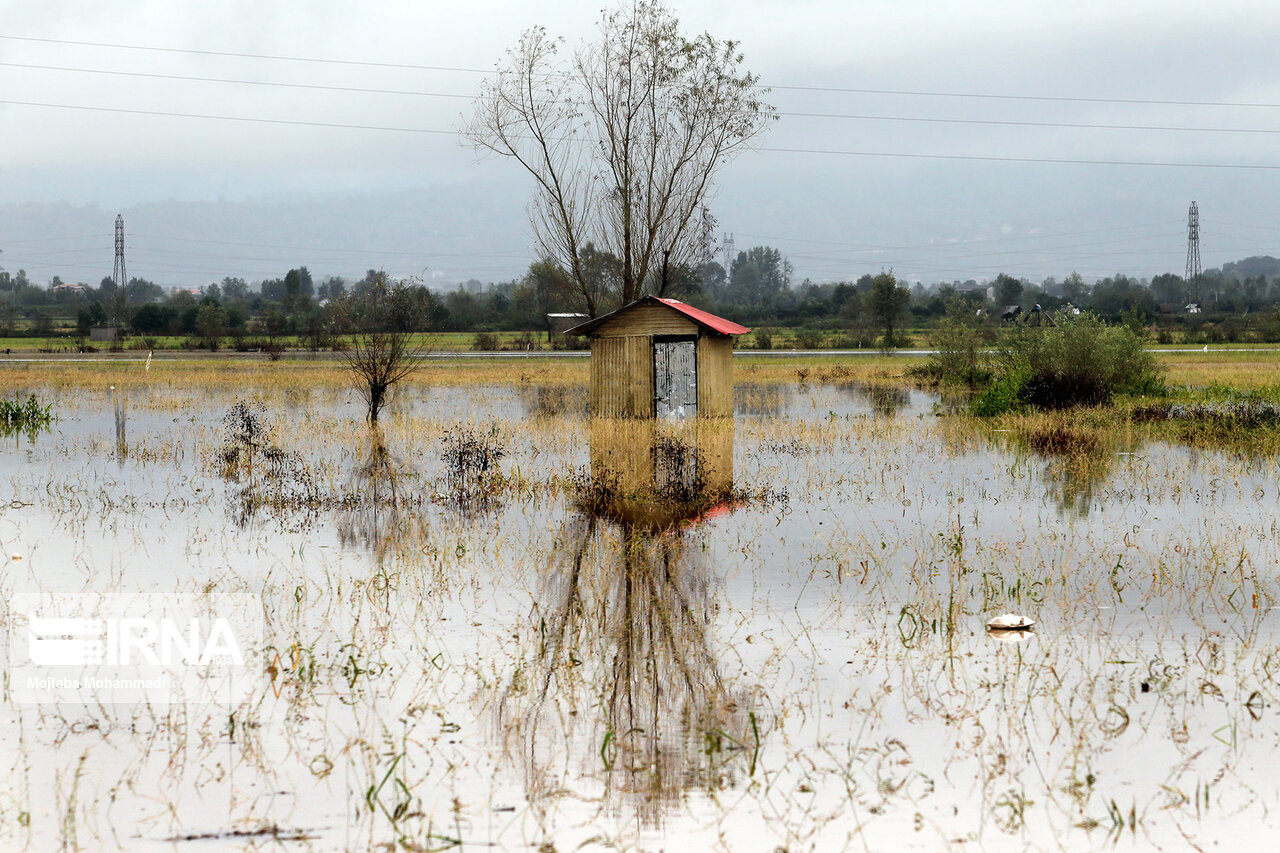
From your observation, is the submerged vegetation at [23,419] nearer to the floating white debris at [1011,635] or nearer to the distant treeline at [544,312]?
the distant treeline at [544,312]

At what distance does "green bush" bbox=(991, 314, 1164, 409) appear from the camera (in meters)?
30.9

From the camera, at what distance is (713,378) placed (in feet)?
96.2

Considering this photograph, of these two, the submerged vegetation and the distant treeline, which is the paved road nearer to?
the distant treeline

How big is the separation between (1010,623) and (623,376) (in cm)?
1940

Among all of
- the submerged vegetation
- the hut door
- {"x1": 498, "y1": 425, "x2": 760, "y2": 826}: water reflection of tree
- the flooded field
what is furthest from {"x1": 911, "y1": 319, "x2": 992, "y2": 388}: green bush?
{"x1": 498, "y1": 425, "x2": 760, "y2": 826}: water reflection of tree

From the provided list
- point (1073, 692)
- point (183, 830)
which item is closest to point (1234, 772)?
point (1073, 692)

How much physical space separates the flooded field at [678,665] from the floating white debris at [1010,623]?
5.3 inches

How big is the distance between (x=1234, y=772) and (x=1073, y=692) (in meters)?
1.49

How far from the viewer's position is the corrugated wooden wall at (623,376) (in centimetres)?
2881

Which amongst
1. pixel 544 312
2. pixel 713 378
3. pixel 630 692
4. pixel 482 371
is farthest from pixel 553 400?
pixel 544 312

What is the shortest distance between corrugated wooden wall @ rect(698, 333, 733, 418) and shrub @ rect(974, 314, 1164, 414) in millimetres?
6724

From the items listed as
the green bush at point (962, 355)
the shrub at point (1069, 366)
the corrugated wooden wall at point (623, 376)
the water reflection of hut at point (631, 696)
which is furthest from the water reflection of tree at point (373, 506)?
the green bush at point (962, 355)

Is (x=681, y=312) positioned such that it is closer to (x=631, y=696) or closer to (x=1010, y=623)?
(x=1010, y=623)

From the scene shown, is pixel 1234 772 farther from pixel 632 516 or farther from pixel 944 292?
pixel 944 292
